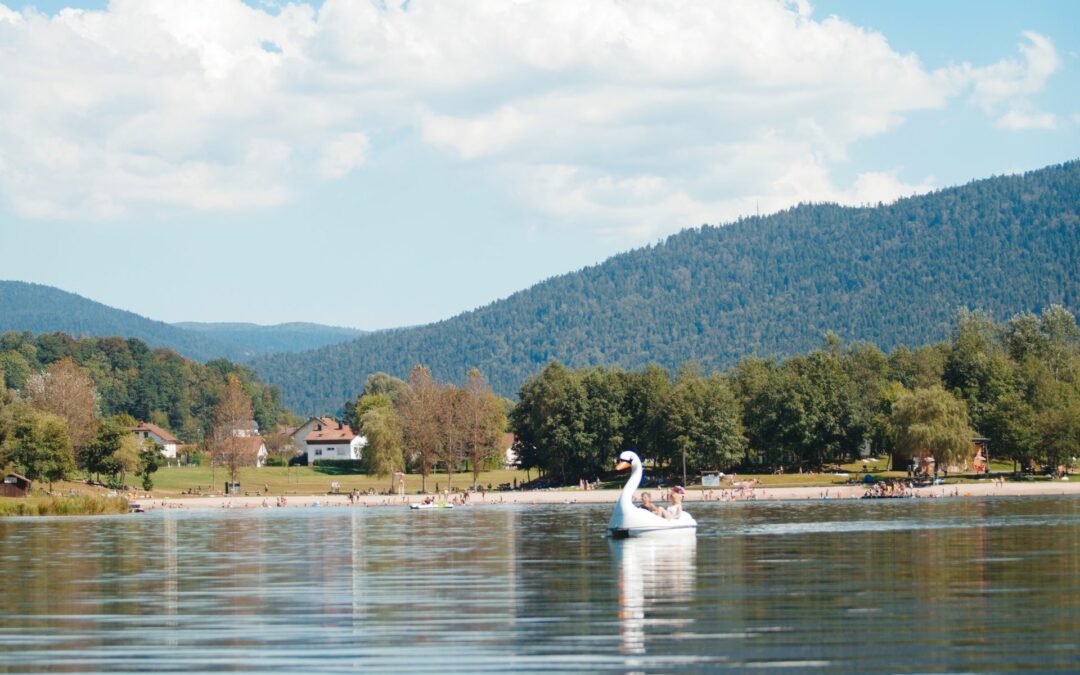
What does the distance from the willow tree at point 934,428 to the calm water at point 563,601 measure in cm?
5446

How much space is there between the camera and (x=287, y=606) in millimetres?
30156

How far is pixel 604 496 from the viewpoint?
109375mm

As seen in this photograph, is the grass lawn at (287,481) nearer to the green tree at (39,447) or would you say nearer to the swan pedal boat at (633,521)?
the green tree at (39,447)

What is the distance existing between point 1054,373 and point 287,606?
133 metres

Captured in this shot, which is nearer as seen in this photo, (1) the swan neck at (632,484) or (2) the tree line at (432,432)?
(1) the swan neck at (632,484)

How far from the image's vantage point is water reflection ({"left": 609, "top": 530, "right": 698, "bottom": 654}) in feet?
82.4

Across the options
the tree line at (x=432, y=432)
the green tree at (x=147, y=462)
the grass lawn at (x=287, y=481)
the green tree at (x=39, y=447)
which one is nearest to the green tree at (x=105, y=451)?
the green tree at (x=147, y=462)

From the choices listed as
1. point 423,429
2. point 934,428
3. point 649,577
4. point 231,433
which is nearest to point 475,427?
point 423,429

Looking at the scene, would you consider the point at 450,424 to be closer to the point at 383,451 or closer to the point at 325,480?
the point at 383,451

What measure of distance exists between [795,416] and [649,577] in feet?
310

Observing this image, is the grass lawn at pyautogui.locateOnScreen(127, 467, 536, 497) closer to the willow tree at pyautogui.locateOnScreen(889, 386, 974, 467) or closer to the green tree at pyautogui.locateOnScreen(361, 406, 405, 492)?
the green tree at pyautogui.locateOnScreen(361, 406, 405, 492)

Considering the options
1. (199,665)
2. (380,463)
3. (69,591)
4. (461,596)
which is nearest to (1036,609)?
(461,596)

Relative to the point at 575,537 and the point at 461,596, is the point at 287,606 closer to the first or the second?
the point at 461,596

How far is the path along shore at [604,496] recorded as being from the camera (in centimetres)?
9838
